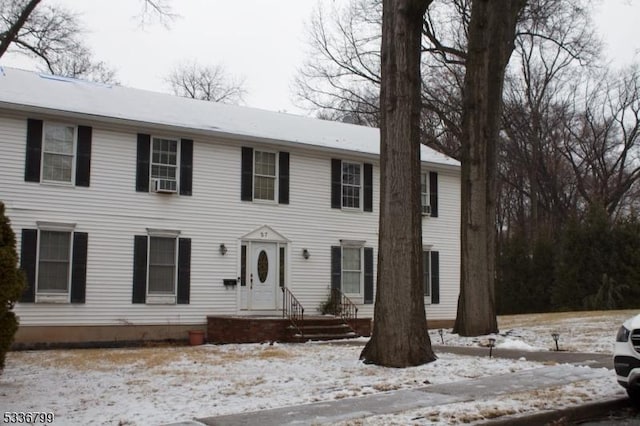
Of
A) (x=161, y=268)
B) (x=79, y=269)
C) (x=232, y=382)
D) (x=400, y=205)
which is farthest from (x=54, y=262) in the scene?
(x=400, y=205)

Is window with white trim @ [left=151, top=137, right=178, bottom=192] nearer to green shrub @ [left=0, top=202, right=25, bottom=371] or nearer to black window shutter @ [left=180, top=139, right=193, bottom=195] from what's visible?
black window shutter @ [left=180, top=139, right=193, bottom=195]

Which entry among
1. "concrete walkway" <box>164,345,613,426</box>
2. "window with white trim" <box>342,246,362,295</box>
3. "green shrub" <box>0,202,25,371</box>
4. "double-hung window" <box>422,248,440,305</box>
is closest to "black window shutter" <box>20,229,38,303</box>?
"green shrub" <box>0,202,25,371</box>

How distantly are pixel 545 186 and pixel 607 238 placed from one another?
11451 millimetres

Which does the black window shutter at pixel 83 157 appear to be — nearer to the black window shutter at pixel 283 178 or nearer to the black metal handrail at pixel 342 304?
the black window shutter at pixel 283 178

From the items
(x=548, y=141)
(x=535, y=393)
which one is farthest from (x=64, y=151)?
(x=548, y=141)

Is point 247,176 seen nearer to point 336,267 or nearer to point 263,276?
point 263,276

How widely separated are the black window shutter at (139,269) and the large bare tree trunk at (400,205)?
8.31 m

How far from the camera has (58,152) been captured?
17.0 m

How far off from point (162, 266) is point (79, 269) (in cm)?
219

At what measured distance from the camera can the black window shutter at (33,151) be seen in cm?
1644

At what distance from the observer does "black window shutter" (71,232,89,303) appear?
16.6 m

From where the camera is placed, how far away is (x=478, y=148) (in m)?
15.7

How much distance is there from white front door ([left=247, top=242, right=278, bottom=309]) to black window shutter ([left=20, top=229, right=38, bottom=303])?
5828 mm

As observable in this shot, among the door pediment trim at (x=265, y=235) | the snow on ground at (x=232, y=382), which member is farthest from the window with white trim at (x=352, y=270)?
the snow on ground at (x=232, y=382)
